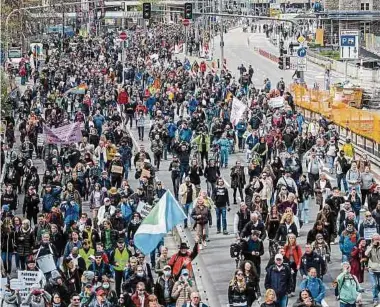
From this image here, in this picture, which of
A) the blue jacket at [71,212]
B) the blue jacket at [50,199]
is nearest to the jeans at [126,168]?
the blue jacket at [50,199]

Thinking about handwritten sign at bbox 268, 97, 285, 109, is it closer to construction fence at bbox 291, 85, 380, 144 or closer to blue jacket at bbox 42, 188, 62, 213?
construction fence at bbox 291, 85, 380, 144

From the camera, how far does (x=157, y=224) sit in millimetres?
20391

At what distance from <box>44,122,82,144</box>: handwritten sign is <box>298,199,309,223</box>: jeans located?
337 inches

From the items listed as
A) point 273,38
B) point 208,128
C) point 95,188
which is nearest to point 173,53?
point 273,38

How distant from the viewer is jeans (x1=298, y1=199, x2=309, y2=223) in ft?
85.1

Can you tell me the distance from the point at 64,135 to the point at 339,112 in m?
12.1

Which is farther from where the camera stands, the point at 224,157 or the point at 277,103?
the point at 277,103

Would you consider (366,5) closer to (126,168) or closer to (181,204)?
(126,168)

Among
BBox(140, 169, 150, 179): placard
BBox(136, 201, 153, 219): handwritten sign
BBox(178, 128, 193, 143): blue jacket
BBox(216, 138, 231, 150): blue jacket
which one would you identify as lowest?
BBox(216, 138, 231, 150): blue jacket

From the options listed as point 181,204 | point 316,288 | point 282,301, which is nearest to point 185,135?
point 181,204

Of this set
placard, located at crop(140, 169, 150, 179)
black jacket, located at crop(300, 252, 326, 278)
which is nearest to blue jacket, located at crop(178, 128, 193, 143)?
placard, located at crop(140, 169, 150, 179)

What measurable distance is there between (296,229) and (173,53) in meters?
75.0

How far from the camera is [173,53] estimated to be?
95562mm

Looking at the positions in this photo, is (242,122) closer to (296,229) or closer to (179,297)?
(296,229)
